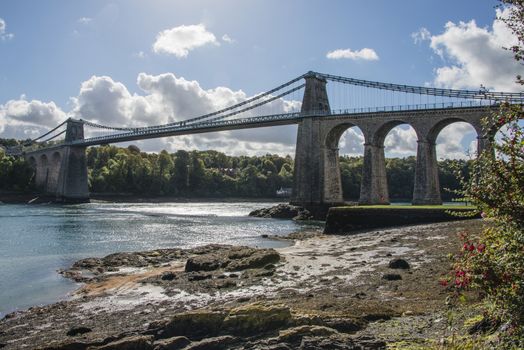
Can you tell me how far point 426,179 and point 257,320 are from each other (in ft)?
138

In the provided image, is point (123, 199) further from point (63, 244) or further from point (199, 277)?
point (199, 277)

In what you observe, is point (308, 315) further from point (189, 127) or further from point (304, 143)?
point (189, 127)

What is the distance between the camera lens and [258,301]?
11.6m

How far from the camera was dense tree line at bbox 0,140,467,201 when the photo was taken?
337 feet

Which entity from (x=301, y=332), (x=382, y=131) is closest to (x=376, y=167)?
(x=382, y=131)

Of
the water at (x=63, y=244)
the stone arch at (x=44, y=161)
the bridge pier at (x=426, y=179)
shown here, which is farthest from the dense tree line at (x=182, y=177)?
the water at (x=63, y=244)

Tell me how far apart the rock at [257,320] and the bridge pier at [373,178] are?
44943mm

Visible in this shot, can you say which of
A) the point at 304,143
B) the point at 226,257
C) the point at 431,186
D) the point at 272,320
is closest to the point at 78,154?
the point at 304,143

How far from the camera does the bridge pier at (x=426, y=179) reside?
1826 inches

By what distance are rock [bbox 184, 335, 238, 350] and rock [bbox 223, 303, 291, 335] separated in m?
0.31

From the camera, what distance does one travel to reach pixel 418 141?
48.8 meters

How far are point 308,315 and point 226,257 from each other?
11569mm

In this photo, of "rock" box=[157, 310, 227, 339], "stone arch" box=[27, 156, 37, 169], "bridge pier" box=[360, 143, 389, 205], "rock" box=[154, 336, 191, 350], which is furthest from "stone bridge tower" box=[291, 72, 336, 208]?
"stone arch" box=[27, 156, 37, 169]

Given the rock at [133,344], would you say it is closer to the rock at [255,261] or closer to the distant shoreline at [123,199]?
the rock at [255,261]
